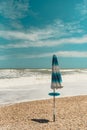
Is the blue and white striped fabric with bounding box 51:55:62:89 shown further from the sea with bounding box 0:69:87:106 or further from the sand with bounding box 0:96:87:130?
the sea with bounding box 0:69:87:106

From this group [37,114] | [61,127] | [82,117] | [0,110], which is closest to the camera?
[61,127]

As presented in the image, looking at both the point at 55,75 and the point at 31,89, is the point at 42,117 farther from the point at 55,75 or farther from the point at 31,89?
the point at 31,89

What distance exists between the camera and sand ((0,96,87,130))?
33.7 feet

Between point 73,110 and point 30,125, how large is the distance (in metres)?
3.36

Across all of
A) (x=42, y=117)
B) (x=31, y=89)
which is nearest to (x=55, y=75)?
(x=42, y=117)

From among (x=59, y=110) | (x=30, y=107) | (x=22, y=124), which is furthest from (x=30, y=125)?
(x=30, y=107)

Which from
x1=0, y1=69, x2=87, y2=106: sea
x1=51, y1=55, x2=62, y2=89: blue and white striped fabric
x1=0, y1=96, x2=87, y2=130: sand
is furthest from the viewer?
x1=0, y1=69, x2=87, y2=106: sea

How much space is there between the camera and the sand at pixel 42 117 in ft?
33.7

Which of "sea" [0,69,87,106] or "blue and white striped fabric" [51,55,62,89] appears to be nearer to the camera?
"blue and white striped fabric" [51,55,62,89]

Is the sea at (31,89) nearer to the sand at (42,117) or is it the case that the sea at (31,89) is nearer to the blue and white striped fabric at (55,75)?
the sand at (42,117)

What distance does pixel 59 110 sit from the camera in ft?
44.4

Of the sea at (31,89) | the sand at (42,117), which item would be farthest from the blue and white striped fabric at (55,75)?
the sea at (31,89)

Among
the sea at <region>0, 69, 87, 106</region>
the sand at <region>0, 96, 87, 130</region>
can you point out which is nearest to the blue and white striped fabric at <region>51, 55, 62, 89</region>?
the sand at <region>0, 96, 87, 130</region>

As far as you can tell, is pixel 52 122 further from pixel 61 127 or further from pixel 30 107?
pixel 30 107
